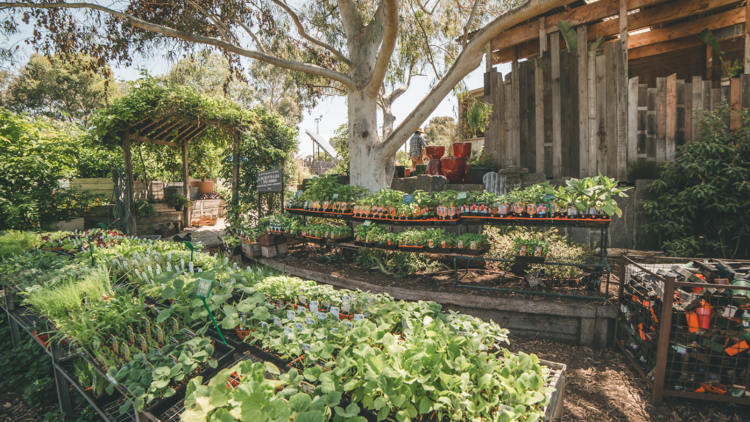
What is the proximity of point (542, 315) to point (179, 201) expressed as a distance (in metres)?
10.5

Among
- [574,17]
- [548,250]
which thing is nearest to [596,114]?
[574,17]

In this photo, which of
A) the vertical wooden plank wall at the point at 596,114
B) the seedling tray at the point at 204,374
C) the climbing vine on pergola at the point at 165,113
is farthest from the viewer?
the climbing vine on pergola at the point at 165,113

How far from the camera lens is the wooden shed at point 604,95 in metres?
5.46

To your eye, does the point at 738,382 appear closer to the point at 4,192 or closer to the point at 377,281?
the point at 377,281

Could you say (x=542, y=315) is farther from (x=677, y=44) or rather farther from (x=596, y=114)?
(x=677, y=44)

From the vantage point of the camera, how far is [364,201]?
16.5 feet

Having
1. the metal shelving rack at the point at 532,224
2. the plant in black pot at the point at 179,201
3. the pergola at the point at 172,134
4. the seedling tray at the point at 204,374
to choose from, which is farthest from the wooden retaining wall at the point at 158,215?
the seedling tray at the point at 204,374

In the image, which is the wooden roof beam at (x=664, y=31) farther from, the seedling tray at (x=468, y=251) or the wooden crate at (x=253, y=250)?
the wooden crate at (x=253, y=250)

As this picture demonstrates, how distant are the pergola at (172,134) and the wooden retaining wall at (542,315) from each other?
18.0ft

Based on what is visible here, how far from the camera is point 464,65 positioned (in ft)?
17.4

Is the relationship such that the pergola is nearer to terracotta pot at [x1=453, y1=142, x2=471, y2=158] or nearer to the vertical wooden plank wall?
terracotta pot at [x1=453, y1=142, x2=471, y2=158]

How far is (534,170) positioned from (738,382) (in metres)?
4.43

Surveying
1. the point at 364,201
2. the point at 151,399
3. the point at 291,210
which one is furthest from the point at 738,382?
the point at 291,210

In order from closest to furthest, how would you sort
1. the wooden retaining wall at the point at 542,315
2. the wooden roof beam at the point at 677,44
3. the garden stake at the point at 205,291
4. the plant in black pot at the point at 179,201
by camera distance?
the garden stake at the point at 205,291
the wooden retaining wall at the point at 542,315
the wooden roof beam at the point at 677,44
the plant in black pot at the point at 179,201
